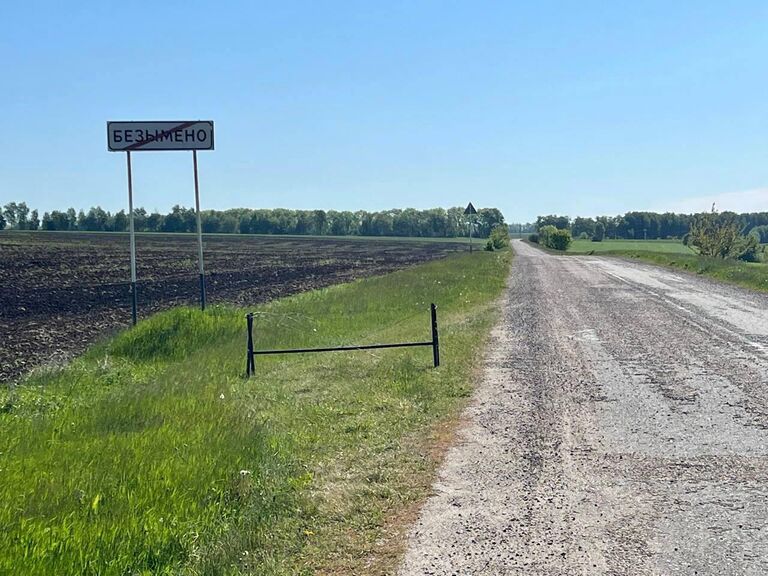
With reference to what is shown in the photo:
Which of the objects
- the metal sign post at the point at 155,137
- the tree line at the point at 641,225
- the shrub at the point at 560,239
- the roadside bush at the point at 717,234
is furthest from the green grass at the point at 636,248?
the metal sign post at the point at 155,137

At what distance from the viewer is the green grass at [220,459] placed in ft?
14.6

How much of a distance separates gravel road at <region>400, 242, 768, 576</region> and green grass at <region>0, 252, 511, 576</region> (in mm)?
477

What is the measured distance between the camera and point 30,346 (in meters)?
15.9

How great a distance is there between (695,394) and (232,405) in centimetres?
550

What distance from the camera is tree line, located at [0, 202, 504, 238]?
12375 cm

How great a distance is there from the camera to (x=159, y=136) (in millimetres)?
14711

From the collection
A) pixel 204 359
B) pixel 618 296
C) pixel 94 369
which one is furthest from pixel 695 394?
pixel 618 296

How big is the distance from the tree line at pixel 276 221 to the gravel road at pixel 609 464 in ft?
345

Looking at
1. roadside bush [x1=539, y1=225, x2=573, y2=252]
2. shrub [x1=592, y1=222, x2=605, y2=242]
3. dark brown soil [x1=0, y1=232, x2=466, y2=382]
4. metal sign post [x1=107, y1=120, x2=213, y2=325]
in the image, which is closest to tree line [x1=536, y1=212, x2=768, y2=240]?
shrub [x1=592, y1=222, x2=605, y2=242]

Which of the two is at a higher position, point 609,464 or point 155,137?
point 155,137

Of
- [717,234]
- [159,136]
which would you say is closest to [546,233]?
[717,234]

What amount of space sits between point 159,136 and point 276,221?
127 meters

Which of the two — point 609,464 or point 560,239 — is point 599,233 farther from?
point 609,464

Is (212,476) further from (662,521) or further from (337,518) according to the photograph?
(662,521)
